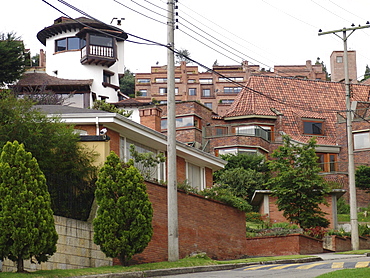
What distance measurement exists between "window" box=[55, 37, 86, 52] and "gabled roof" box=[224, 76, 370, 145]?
1685cm

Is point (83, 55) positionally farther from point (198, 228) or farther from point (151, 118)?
point (198, 228)

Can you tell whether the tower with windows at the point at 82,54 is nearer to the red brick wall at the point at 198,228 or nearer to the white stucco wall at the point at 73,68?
the white stucco wall at the point at 73,68

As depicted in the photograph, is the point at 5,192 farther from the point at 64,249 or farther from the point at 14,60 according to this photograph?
the point at 14,60

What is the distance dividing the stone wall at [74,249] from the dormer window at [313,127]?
146 feet

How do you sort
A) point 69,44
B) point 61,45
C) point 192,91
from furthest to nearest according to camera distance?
point 192,91, point 61,45, point 69,44

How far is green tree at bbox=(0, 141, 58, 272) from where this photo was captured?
1625 cm

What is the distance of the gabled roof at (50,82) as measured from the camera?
59894 millimetres

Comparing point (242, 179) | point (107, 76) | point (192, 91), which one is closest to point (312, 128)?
point (242, 179)

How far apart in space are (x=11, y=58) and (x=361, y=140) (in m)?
30.8

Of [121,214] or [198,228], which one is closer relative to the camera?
[121,214]

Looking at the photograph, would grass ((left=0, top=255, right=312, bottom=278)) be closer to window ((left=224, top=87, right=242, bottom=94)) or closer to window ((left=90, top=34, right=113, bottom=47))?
window ((left=90, top=34, right=113, bottom=47))

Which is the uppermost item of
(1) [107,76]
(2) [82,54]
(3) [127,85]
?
(3) [127,85]

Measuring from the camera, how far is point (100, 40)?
68.4 metres

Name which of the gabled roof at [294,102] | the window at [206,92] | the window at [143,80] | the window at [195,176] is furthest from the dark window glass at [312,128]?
the window at [143,80]
